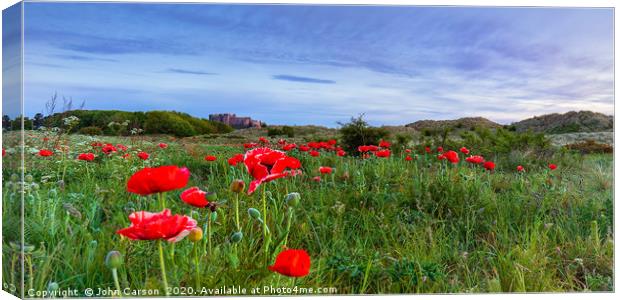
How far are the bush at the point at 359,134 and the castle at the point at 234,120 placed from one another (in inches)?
26.3

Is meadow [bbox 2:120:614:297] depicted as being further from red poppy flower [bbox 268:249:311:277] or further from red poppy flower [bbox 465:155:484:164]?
red poppy flower [bbox 268:249:311:277]

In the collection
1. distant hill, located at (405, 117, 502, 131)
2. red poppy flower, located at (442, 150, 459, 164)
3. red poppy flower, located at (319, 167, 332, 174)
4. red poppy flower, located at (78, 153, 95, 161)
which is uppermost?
distant hill, located at (405, 117, 502, 131)

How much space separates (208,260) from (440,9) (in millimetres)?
2410

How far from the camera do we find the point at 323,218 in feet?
14.7

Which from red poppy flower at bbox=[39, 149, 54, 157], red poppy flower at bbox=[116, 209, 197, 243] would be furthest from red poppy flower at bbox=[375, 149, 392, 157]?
red poppy flower at bbox=[39, 149, 54, 157]

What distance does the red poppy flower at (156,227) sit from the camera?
2824 mm

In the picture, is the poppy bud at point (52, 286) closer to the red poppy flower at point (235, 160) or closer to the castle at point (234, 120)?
the red poppy flower at point (235, 160)

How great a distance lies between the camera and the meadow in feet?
12.6

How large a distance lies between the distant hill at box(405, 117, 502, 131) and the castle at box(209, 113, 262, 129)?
1181 millimetres

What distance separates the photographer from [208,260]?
3689mm

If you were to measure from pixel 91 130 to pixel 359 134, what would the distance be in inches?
75.8

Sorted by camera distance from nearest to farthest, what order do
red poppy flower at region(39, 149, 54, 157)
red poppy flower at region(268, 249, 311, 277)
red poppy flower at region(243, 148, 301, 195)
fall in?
red poppy flower at region(268, 249, 311, 277)
red poppy flower at region(243, 148, 301, 195)
red poppy flower at region(39, 149, 54, 157)

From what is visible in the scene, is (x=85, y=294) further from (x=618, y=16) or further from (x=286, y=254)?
(x=618, y=16)

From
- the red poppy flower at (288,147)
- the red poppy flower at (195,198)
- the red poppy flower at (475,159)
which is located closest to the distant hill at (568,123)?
the red poppy flower at (475,159)
